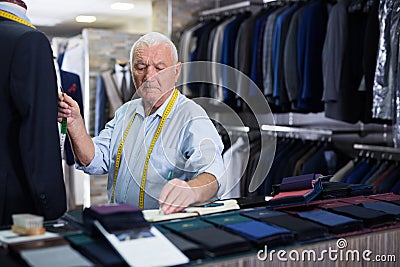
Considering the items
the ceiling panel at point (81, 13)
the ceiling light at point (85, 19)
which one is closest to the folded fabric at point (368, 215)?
the ceiling panel at point (81, 13)

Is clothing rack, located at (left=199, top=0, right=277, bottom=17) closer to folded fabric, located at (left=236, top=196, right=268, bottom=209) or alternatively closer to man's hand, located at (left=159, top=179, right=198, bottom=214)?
folded fabric, located at (left=236, top=196, right=268, bottom=209)

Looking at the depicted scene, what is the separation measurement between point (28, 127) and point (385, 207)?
118cm

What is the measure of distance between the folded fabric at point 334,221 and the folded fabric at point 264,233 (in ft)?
0.51

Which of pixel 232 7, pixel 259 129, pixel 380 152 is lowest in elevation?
pixel 380 152

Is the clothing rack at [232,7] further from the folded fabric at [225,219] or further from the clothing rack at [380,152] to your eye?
the folded fabric at [225,219]

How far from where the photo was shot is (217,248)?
4.38 feet

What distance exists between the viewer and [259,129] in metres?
4.20

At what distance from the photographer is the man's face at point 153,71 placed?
7.02 ft

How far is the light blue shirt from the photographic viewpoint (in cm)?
202

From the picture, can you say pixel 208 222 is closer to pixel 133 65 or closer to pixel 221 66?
pixel 133 65

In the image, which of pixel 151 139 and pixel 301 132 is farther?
pixel 301 132

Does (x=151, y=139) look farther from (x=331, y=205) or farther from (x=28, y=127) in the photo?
(x=331, y=205)

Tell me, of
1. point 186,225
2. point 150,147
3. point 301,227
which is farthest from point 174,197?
point 150,147

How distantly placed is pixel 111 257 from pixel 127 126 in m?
1.07
